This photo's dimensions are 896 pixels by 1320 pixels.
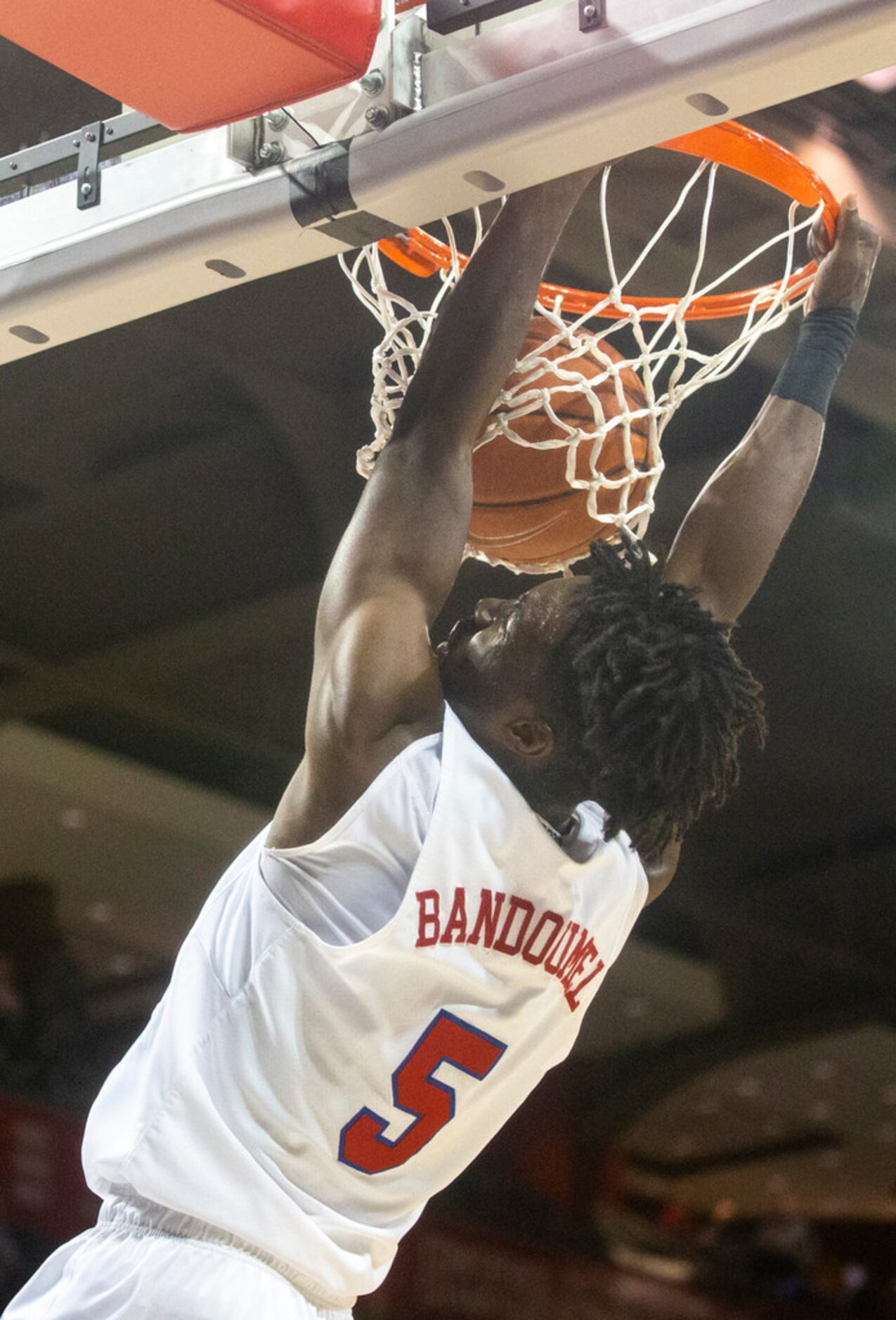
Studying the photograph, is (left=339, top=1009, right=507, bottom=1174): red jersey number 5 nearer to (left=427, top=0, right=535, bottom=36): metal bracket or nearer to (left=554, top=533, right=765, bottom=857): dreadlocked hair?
(left=554, top=533, right=765, bottom=857): dreadlocked hair

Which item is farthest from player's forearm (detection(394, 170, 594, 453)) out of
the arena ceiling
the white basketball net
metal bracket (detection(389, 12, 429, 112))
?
the arena ceiling

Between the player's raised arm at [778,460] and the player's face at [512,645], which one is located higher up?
the player's raised arm at [778,460]

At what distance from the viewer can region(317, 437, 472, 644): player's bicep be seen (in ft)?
5.27

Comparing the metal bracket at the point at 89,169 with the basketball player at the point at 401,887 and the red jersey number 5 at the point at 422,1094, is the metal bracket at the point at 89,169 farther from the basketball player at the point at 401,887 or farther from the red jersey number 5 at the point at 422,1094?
the red jersey number 5 at the point at 422,1094

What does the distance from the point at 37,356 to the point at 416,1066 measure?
3.05m

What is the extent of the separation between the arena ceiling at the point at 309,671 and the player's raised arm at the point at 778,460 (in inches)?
29.1

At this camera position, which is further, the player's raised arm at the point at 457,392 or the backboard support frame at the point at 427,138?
the player's raised arm at the point at 457,392

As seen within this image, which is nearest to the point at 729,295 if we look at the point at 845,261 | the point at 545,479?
the point at 845,261

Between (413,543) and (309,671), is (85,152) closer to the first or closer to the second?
(413,543)

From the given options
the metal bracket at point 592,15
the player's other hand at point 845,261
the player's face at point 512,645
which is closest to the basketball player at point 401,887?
the player's face at point 512,645

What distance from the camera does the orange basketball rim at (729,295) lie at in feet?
6.59

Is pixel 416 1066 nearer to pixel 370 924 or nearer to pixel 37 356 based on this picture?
pixel 370 924

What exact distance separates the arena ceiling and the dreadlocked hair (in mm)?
1394

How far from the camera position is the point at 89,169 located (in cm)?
161
